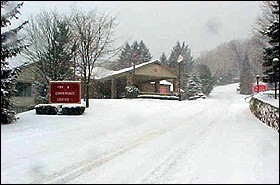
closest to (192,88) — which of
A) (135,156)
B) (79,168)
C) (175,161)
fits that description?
A: (135,156)

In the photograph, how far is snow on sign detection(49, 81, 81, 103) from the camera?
15172 mm

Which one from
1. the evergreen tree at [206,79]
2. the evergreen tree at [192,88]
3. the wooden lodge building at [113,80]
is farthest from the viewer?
the evergreen tree at [206,79]

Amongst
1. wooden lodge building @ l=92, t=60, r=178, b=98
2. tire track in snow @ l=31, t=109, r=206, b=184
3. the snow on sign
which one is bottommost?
tire track in snow @ l=31, t=109, r=206, b=184

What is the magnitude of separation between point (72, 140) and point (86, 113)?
6993mm

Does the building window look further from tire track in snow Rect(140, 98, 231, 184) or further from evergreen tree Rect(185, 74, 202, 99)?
tire track in snow Rect(140, 98, 231, 184)

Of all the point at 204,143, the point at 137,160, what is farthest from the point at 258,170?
the point at 204,143

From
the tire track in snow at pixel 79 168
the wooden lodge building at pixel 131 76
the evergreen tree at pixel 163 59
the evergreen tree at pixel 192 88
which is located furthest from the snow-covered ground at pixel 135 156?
the evergreen tree at pixel 163 59

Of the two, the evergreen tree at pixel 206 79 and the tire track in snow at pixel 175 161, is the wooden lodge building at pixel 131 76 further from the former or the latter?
the tire track in snow at pixel 175 161

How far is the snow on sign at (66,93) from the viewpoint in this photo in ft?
49.8

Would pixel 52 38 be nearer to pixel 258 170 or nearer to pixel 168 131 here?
pixel 168 131

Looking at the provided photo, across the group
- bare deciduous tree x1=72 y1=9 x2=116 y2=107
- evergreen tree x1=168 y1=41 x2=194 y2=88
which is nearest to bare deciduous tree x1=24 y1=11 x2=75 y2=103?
bare deciduous tree x1=72 y1=9 x2=116 y2=107

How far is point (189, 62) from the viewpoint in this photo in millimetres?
57625

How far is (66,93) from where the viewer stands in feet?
49.9

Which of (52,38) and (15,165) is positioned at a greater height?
(52,38)
